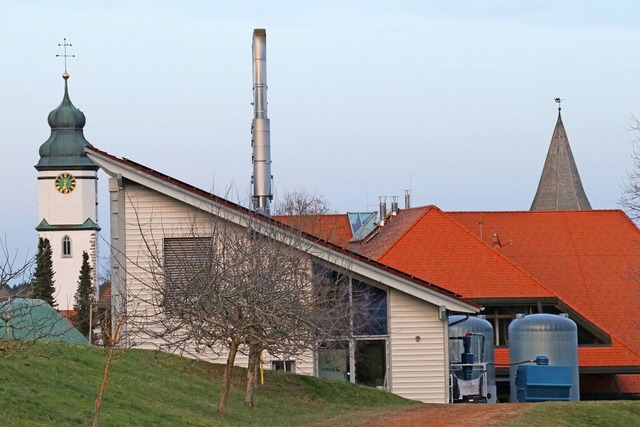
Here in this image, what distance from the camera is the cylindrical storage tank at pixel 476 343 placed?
40.2 m

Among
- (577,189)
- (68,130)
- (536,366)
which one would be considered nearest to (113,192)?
(536,366)

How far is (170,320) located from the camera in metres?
28.2

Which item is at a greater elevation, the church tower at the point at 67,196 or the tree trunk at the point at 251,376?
the church tower at the point at 67,196

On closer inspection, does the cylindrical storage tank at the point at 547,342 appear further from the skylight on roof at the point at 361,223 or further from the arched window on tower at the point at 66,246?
the arched window on tower at the point at 66,246

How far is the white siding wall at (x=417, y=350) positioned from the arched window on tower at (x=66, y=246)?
125 metres

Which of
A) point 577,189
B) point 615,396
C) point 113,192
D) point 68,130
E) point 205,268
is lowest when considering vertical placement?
point 615,396

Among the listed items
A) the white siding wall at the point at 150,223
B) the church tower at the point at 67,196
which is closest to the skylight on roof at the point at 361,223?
the white siding wall at the point at 150,223

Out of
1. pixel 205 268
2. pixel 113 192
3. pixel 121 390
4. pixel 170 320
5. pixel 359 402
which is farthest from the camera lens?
pixel 113 192

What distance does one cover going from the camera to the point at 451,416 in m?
25.8

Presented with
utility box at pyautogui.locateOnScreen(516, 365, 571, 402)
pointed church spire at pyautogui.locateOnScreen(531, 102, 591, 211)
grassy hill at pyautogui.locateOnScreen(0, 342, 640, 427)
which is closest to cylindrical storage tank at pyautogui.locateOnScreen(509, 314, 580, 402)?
→ utility box at pyautogui.locateOnScreen(516, 365, 571, 402)

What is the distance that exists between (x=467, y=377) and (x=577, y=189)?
6302 cm

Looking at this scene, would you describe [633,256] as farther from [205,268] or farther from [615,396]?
[205,268]

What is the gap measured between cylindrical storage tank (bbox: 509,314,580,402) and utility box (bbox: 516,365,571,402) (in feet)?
10.0

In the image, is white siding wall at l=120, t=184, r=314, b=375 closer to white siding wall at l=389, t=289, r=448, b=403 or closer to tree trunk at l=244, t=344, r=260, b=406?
white siding wall at l=389, t=289, r=448, b=403
